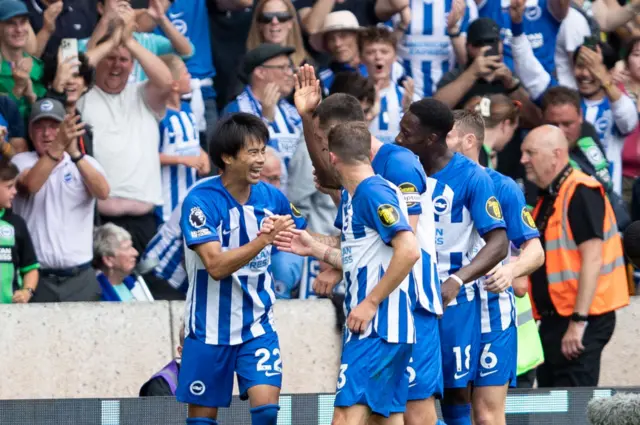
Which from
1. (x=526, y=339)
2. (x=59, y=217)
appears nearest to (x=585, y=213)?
(x=526, y=339)

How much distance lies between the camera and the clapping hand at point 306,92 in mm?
7934

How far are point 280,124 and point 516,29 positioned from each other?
248 cm

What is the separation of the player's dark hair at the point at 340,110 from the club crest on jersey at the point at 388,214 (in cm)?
80

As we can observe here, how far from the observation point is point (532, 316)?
9570mm

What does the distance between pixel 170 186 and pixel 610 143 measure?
13.2 feet

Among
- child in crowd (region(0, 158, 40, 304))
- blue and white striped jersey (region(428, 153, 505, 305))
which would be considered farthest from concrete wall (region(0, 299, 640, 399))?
blue and white striped jersey (region(428, 153, 505, 305))

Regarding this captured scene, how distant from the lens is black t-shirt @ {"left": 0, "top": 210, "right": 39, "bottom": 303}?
32.5 feet

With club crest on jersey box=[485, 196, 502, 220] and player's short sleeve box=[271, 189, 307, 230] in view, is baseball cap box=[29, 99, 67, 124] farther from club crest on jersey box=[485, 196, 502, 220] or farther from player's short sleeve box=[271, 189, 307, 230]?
club crest on jersey box=[485, 196, 502, 220]

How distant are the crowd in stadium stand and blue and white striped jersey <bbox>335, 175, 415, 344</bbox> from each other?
3.41m

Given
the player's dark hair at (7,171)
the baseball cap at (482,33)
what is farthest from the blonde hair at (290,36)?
the player's dark hair at (7,171)

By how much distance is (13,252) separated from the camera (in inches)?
390

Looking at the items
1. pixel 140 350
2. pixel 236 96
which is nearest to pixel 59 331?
pixel 140 350

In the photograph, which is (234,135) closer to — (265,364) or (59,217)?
(265,364)

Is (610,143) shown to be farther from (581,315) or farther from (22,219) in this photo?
(22,219)
